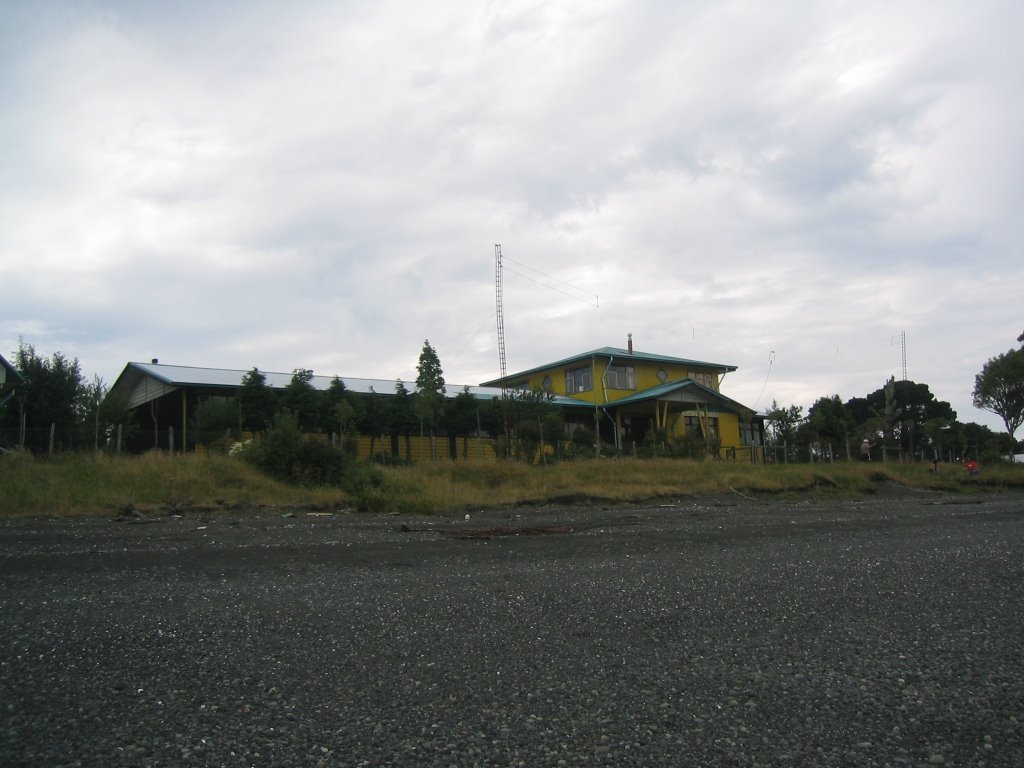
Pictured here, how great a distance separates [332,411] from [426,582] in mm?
22835

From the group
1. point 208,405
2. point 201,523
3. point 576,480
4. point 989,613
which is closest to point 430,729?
point 989,613

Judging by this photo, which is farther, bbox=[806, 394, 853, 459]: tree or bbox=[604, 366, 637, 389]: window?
bbox=[604, 366, 637, 389]: window

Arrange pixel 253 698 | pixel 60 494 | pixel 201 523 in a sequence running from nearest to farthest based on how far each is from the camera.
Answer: pixel 253 698 < pixel 201 523 < pixel 60 494

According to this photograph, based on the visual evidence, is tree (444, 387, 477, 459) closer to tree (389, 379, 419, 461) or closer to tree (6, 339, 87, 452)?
tree (389, 379, 419, 461)

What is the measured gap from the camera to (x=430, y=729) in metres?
4.40

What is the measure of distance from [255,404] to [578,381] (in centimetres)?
2106

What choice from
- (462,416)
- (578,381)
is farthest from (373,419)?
(578,381)

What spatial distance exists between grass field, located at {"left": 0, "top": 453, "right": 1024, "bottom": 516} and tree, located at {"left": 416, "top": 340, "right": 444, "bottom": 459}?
6.23m

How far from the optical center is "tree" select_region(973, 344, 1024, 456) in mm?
44812

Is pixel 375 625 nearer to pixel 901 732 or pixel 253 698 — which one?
pixel 253 698

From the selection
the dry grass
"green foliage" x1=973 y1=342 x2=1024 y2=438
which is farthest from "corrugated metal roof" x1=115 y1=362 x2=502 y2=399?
"green foliage" x1=973 y1=342 x2=1024 y2=438

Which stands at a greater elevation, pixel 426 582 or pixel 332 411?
pixel 332 411

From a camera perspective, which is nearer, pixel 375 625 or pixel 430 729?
pixel 430 729

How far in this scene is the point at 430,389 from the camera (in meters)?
32.5
